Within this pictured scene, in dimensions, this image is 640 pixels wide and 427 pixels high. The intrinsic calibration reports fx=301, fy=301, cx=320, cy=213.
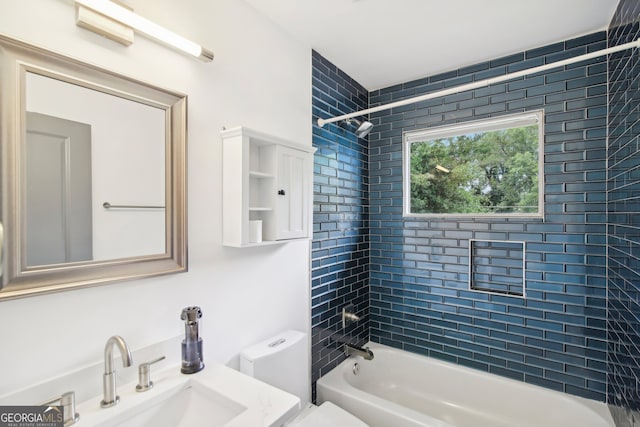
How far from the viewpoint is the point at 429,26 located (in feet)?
6.15

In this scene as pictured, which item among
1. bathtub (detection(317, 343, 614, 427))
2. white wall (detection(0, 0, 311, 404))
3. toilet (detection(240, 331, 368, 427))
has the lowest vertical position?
bathtub (detection(317, 343, 614, 427))

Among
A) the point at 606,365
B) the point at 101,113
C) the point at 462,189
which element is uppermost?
the point at 101,113

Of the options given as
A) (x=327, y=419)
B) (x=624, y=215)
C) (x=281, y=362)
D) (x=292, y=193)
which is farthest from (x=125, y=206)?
(x=624, y=215)

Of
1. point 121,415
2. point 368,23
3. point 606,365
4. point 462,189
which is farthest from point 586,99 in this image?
point 121,415

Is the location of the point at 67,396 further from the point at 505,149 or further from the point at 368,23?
the point at 505,149

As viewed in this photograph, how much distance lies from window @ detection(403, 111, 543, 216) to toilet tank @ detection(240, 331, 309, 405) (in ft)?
4.82

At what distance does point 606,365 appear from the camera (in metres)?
1.89

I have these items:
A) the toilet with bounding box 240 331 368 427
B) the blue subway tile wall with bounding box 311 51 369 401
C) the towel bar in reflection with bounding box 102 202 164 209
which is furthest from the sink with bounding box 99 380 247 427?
the blue subway tile wall with bounding box 311 51 369 401

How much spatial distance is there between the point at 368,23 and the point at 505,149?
1.36m

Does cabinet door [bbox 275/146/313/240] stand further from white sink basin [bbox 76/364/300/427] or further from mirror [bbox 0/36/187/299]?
white sink basin [bbox 76/364/300/427]

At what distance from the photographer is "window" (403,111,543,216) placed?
2.16 meters

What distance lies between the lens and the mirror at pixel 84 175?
3.00ft

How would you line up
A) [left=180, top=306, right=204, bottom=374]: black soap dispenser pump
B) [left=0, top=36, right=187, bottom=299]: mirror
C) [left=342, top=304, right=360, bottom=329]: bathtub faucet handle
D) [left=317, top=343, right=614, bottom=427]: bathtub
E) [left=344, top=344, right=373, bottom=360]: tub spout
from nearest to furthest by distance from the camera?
1. [left=0, top=36, right=187, bottom=299]: mirror
2. [left=180, top=306, right=204, bottom=374]: black soap dispenser pump
3. [left=317, top=343, right=614, bottom=427]: bathtub
4. [left=344, top=344, right=373, bottom=360]: tub spout
5. [left=342, top=304, right=360, bottom=329]: bathtub faucet handle

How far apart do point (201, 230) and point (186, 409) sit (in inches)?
28.7
